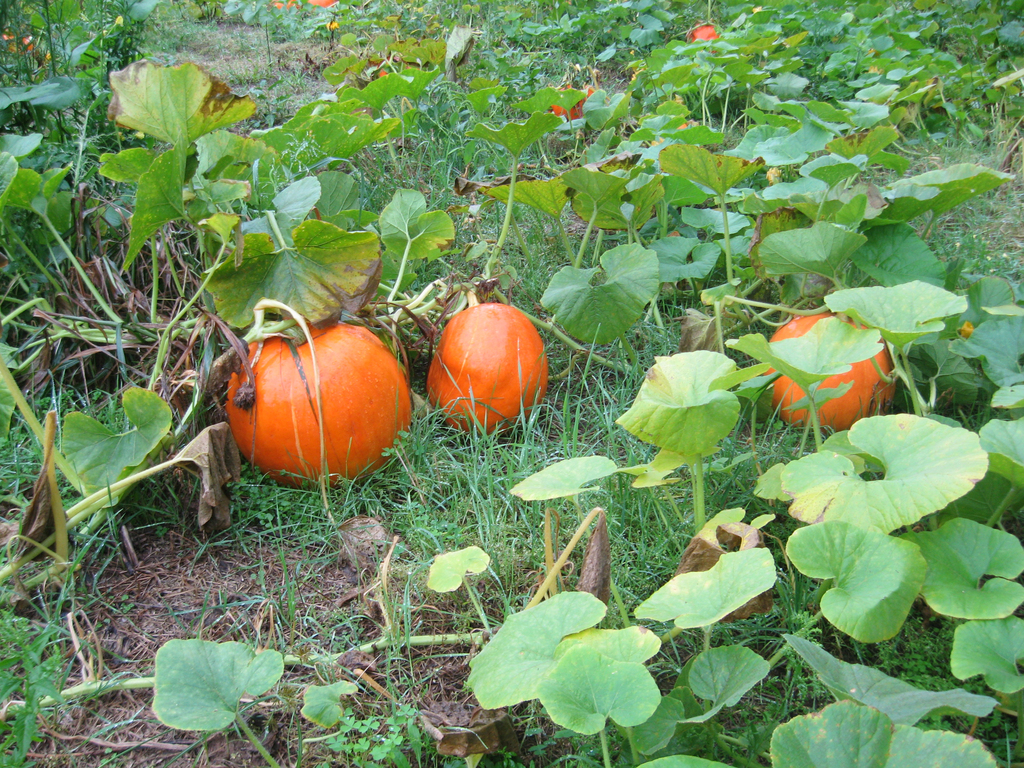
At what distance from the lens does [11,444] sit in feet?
5.67

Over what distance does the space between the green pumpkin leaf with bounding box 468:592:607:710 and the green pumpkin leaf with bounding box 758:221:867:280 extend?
3.40ft

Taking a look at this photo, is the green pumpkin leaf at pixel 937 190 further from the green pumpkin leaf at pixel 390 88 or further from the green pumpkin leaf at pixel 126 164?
the green pumpkin leaf at pixel 126 164

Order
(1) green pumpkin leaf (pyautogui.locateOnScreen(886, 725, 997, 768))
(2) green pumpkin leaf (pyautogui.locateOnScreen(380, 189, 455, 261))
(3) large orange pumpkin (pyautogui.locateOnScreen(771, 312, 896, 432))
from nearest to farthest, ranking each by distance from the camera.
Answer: (1) green pumpkin leaf (pyautogui.locateOnScreen(886, 725, 997, 768))
(3) large orange pumpkin (pyautogui.locateOnScreen(771, 312, 896, 432))
(2) green pumpkin leaf (pyautogui.locateOnScreen(380, 189, 455, 261))

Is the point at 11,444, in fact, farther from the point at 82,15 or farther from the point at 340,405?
the point at 82,15

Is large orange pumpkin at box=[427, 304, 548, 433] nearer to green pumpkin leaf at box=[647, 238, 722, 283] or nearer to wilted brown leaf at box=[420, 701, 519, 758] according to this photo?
green pumpkin leaf at box=[647, 238, 722, 283]

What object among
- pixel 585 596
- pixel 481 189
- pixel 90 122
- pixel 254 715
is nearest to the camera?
pixel 585 596

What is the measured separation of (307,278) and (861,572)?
1.23m

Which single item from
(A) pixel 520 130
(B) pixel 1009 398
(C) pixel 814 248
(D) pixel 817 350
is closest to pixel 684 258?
(C) pixel 814 248

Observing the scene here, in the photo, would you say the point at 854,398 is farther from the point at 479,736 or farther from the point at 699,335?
the point at 479,736

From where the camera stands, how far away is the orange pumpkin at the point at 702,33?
4.09 metres

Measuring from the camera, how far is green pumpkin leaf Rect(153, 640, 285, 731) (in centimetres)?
97

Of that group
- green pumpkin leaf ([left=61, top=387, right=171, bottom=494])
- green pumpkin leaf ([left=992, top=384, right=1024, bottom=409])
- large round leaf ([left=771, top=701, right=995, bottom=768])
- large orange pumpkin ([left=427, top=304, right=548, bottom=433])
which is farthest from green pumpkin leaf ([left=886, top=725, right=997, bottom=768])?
green pumpkin leaf ([left=61, top=387, right=171, bottom=494])

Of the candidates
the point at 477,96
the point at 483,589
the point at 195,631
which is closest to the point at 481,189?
the point at 477,96

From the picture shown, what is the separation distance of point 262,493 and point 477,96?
139 cm
